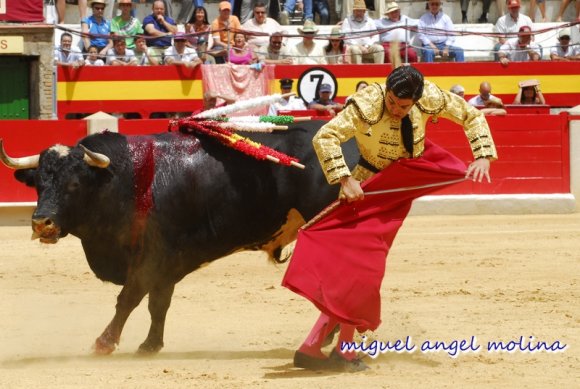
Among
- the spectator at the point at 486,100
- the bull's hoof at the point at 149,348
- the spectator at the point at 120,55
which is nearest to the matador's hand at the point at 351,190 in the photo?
the bull's hoof at the point at 149,348

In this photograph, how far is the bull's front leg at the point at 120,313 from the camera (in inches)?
215

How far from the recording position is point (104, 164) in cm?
539

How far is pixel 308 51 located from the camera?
42.8 feet

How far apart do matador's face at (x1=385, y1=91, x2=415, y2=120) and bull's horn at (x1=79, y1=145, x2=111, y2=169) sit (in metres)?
1.30

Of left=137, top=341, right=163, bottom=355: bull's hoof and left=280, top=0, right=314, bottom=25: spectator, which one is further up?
left=280, top=0, right=314, bottom=25: spectator

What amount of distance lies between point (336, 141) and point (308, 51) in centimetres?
826

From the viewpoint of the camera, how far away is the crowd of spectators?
12.6 m

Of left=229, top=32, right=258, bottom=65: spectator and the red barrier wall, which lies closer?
the red barrier wall

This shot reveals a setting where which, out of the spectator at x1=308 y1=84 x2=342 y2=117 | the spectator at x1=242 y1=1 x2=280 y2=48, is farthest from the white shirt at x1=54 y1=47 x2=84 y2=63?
the spectator at x1=308 y1=84 x2=342 y2=117

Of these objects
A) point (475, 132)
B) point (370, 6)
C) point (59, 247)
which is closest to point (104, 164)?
point (475, 132)

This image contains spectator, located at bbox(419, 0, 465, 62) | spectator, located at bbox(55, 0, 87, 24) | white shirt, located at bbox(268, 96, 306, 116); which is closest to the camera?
white shirt, located at bbox(268, 96, 306, 116)

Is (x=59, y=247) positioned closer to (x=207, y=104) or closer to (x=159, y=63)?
(x=207, y=104)

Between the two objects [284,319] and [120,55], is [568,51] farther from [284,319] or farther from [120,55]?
[284,319]

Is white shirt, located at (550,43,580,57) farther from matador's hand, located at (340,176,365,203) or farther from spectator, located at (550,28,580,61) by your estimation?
matador's hand, located at (340,176,365,203)
